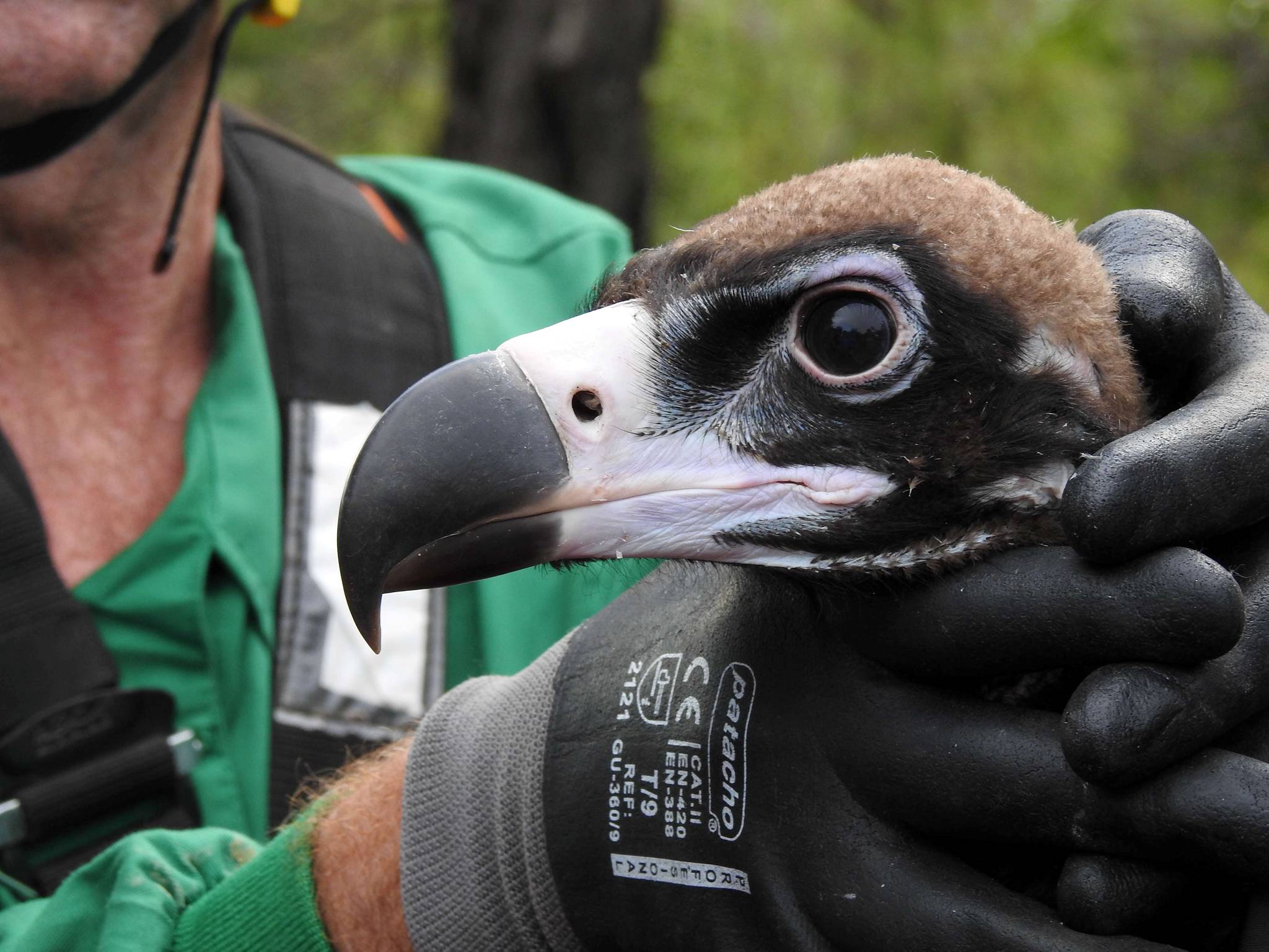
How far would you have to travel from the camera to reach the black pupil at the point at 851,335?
178 centimetres

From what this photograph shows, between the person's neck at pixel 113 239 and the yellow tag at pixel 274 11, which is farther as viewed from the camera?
the yellow tag at pixel 274 11

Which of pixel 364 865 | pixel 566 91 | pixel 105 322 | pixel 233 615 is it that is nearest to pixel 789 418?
pixel 364 865

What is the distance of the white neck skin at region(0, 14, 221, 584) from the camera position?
123 inches

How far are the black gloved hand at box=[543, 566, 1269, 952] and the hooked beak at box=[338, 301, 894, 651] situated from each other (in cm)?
19

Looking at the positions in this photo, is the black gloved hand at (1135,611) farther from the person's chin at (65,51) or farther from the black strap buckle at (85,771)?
the person's chin at (65,51)

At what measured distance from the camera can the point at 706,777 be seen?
6.26ft

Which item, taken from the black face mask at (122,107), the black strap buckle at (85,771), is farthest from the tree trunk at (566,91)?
the black strap buckle at (85,771)

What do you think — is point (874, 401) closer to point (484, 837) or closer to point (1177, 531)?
point (1177, 531)

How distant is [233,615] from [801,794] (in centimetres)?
166

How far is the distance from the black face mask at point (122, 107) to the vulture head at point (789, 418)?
5.78 feet

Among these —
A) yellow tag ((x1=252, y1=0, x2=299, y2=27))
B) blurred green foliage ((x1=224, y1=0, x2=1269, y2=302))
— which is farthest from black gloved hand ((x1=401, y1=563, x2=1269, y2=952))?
blurred green foliage ((x1=224, y1=0, x2=1269, y2=302))

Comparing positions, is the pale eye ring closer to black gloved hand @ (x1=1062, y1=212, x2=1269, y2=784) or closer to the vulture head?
the vulture head

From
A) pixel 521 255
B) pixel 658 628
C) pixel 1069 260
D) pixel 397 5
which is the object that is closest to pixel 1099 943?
pixel 658 628

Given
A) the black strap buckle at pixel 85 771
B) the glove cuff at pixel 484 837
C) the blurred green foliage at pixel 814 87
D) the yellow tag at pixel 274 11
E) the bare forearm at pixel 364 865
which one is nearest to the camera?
the glove cuff at pixel 484 837
